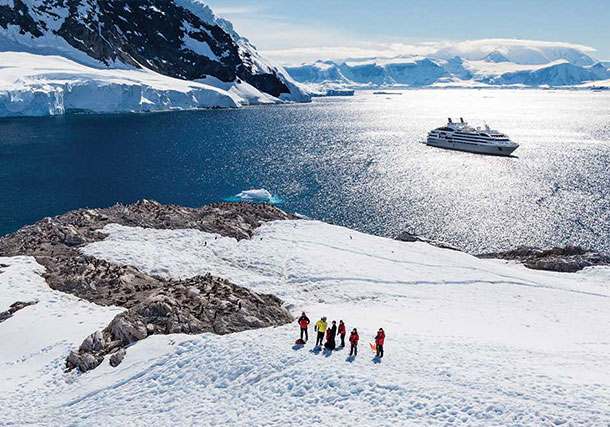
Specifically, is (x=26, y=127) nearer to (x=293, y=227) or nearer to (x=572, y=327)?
(x=293, y=227)

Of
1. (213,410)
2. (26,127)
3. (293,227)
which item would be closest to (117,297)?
(213,410)

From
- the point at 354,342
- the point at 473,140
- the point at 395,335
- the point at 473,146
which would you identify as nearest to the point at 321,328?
the point at 354,342

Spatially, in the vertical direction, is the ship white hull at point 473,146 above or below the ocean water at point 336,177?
above

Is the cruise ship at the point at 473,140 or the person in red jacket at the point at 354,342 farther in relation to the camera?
the cruise ship at the point at 473,140

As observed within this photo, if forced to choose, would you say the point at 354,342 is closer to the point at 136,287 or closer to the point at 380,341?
the point at 380,341

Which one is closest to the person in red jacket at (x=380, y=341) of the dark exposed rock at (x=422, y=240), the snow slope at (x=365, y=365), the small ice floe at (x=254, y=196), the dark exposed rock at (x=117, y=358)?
the snow slope at (x=365, y=365)

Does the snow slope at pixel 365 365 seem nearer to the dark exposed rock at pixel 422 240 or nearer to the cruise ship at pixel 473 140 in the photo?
the dark exposed rock at pixel 422 240

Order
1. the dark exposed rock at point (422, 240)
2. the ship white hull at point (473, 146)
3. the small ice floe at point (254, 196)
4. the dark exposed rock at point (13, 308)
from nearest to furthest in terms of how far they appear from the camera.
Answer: the dark exposed rock at point (13, 308) → the dark exposed rock at point (422, 240) → the small ice floe at point (254, 196) → the ship white hull at point (473, 146)
